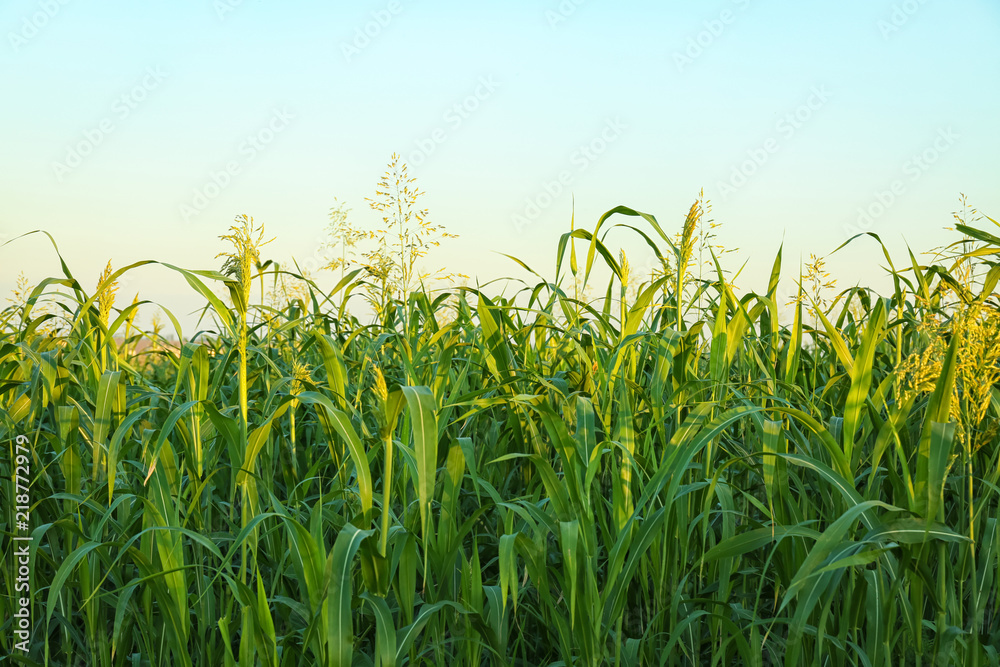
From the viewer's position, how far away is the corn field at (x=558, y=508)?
5.02 feet

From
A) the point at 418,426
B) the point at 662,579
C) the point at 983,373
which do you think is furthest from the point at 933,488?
the point at 418,426

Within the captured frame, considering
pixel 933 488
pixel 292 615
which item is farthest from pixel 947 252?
pixel 292 615

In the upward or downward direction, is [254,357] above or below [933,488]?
above

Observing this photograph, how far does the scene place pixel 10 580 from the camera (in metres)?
2.20

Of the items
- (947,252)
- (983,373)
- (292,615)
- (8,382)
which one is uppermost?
(947,252)

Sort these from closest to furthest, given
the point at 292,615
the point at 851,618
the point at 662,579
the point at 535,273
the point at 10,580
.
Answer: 1. the point at 851,618
2. the point at 662,579
3. the point at 292,615
4. the point at 10,580
5. the point at 535,273

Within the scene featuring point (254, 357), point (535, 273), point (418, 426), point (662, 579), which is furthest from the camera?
point (254, 357)

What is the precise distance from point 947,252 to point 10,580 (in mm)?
3086

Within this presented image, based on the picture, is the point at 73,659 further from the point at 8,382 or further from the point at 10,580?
the point at 8,382

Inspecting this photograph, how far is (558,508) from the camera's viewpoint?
1.67 meters

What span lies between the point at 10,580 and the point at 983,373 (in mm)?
2692

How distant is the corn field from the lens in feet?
5.02

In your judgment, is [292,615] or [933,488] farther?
[292,615]

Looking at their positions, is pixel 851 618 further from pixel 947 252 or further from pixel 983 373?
pixel 947 252
